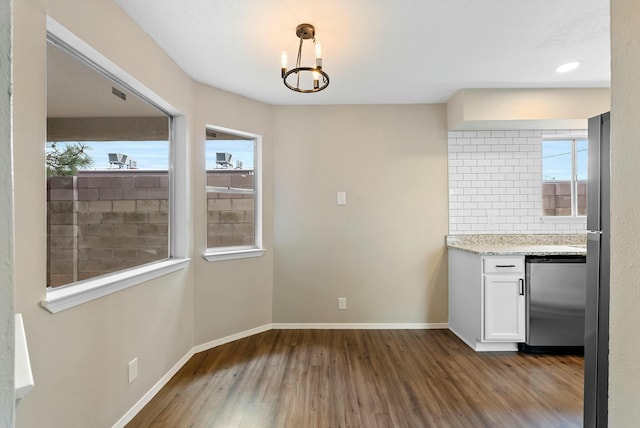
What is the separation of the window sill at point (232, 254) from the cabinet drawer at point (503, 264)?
2104mm

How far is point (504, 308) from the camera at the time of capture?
107 inches

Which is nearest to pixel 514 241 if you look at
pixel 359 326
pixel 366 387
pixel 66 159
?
pixel 359 326

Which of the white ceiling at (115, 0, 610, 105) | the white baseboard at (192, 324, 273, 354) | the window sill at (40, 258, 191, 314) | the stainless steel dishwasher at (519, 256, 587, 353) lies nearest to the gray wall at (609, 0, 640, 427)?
the white ceiling at (115, 0, 610, 105)

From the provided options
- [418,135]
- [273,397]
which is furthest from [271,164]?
[273,397]

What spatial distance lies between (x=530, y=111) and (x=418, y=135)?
1015 millimetres

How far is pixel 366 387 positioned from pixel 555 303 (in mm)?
1806

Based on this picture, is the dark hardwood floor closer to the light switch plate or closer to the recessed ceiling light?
the light switch plate

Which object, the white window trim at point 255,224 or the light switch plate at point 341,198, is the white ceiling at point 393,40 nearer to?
the white window trim at point 255,224

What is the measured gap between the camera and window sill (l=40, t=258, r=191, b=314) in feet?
4.43

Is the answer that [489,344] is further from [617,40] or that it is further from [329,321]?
[617,40]

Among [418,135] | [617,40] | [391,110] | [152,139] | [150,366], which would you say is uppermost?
[391,110]

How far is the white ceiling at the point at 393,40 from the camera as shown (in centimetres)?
179

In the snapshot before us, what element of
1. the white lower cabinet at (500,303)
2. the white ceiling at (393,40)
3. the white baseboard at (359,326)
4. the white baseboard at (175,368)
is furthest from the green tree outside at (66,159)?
the white lower cabinet at (500,303)

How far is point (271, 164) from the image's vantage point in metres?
3.33
